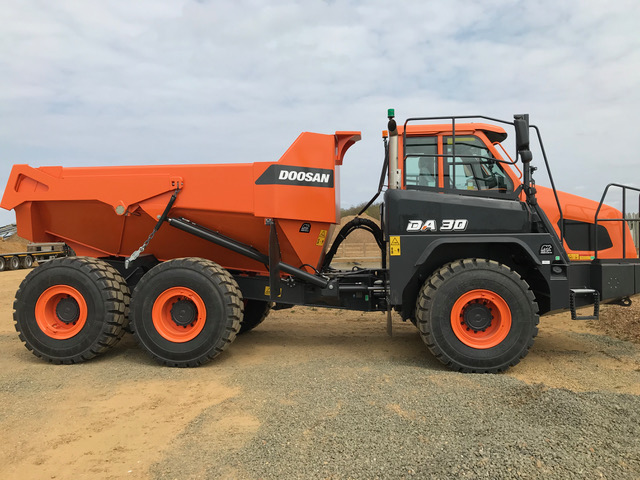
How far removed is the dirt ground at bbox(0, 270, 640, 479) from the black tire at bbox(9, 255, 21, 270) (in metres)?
18.8

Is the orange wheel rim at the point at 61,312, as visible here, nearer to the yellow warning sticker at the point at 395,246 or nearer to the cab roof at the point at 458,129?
the yellow warning sticker at the point at 395,246

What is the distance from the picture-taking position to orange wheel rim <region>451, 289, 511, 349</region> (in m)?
4.84

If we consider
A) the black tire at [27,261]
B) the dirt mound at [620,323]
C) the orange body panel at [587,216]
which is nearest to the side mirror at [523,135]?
the orange body panel at [587,216]

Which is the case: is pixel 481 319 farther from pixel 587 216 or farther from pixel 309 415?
pixel 309 415

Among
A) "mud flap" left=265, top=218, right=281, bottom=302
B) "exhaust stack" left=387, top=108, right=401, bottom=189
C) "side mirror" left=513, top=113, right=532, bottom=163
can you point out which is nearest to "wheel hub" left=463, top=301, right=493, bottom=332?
"exhaust stack" left=387, top=108, right=401, bottom=189

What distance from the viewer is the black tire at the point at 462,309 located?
4.80 m


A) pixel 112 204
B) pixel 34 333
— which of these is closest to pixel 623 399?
pixel 112 204

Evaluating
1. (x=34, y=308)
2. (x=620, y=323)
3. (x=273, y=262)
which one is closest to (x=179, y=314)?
(x=273, y=262)

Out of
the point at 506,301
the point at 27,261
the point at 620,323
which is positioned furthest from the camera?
the point at 27,261

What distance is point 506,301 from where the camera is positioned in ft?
15.8

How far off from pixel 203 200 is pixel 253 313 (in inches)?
81.2

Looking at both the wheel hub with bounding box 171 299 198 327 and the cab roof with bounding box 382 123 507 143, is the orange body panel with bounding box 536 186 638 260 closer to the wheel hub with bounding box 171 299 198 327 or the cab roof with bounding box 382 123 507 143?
the cab roof with bounding box 382 123 507 143

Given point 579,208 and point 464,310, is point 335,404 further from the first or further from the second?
point 579,208

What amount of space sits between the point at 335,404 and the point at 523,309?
7.50 feet
